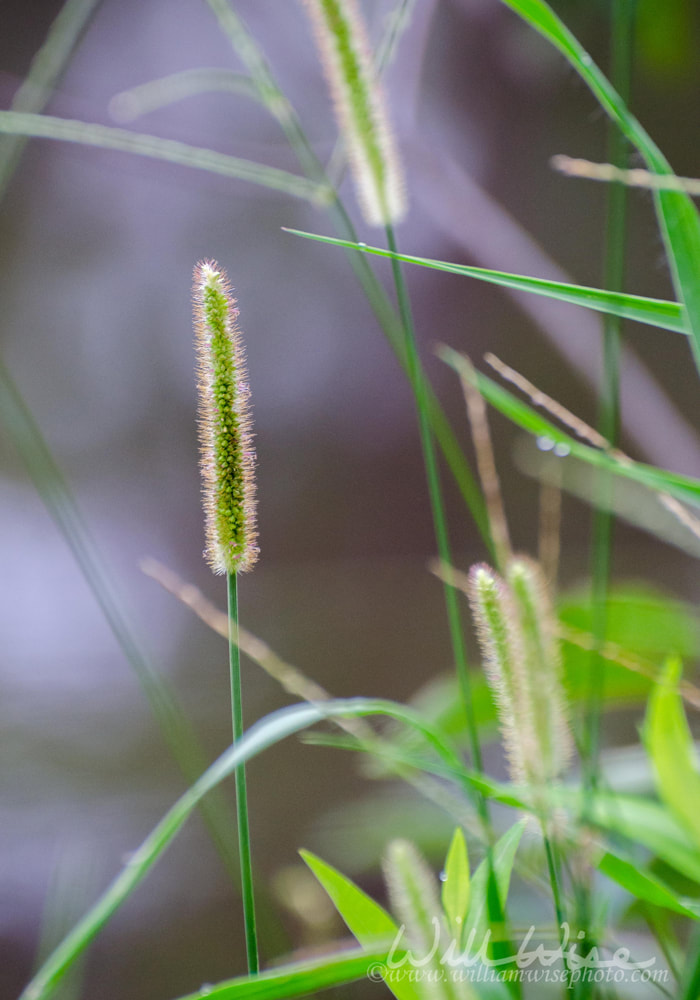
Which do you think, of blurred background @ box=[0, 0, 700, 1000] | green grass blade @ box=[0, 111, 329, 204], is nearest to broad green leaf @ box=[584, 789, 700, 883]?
green grass blade @ box=[0, 111, 329, 204]

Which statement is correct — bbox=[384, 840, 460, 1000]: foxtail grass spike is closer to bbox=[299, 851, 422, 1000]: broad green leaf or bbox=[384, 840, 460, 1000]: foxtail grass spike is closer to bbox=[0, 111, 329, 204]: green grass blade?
bbox=[299, 851, 422, 1000]: broad green leaf

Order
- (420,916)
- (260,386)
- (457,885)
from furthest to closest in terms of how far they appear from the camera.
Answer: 1. (260,386)
2. (457,885)
3. (420,916)

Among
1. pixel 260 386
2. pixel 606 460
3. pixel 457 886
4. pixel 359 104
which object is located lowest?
pixel 457 886

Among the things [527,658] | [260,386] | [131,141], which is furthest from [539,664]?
[260,386]

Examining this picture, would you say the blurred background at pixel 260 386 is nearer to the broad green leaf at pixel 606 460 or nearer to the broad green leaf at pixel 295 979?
the broad green leaf at pixel 606 460

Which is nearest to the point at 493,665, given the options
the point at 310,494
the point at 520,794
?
the point at 520,794

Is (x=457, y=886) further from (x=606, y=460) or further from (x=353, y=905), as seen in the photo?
(x=606, y=460)
